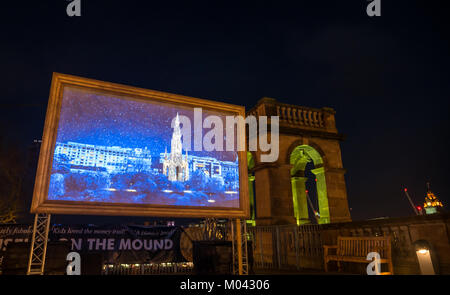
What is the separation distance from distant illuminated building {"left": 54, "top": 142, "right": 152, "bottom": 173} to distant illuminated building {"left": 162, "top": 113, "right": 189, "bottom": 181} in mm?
469

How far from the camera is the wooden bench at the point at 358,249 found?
717 centimetres

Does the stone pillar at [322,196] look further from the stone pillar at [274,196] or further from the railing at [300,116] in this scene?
the railing at [300,116]

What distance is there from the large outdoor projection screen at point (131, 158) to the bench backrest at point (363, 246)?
3.44 meters

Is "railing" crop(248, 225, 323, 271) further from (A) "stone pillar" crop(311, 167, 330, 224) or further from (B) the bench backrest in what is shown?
(A) "stone pillar" crop(311, 167, 330, 224)

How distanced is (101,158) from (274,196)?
24.0 ft

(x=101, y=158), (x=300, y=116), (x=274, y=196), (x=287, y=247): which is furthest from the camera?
(x=300, y=116)

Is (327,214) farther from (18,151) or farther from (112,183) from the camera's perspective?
(18,151)

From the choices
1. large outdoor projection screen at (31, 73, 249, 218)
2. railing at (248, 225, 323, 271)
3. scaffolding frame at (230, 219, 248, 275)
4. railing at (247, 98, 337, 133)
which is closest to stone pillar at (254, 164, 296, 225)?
railing at (248, 225, 323, 271)

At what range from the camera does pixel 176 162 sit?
7340 millimetres

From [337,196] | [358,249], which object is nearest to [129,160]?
[358,249]

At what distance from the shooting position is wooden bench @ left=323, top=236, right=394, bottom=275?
7172 mm

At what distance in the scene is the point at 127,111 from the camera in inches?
283

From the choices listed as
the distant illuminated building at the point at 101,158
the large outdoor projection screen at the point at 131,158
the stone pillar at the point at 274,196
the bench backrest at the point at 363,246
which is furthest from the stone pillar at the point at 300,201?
the distant illuminated building at the point at 101,158

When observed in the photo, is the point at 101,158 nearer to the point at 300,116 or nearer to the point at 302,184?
the point at 300,116
